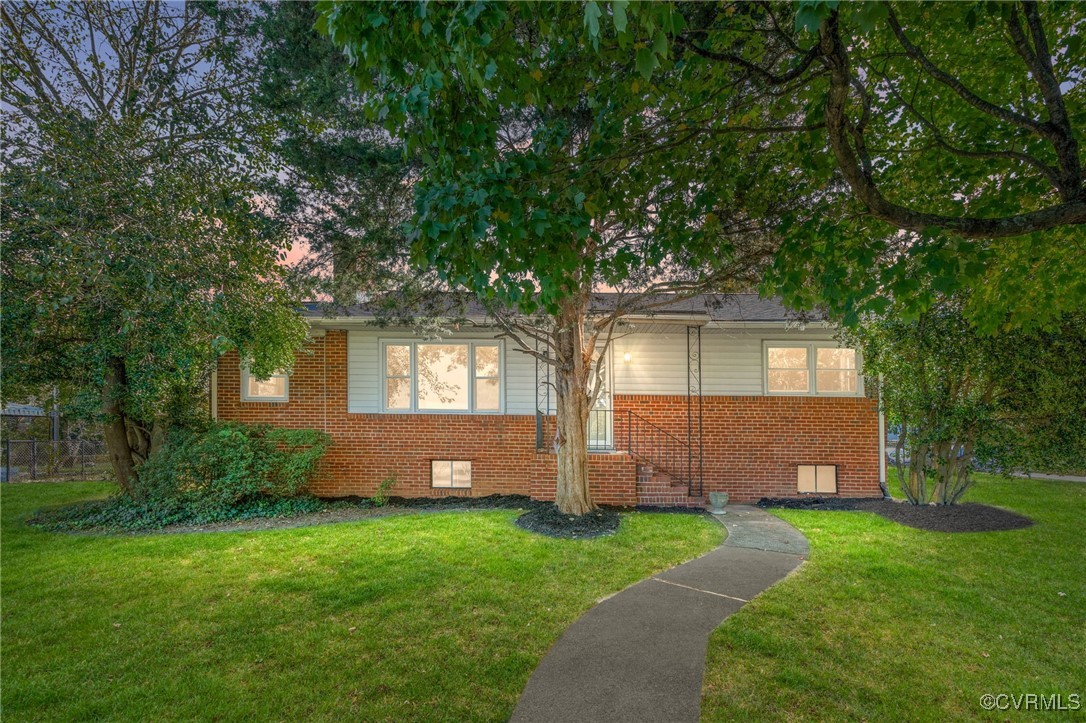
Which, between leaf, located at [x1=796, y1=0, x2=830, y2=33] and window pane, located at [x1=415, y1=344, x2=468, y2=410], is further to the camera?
window pane, located at [x1=415, y1=344, x2=468, y2=410]

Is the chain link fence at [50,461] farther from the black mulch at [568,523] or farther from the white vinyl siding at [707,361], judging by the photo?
the white vinyl siding at [707,361]

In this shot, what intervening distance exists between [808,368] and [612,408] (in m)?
4.17

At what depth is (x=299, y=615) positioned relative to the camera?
14.4 feet

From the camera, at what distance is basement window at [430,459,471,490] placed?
10.0m

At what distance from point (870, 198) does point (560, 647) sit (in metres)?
3.91

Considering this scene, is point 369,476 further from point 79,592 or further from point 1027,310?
point 1027,310

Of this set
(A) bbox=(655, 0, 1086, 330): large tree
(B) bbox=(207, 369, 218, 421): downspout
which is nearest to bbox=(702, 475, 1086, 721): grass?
(A) bbox=(655, 0, 1086, 330): large tree

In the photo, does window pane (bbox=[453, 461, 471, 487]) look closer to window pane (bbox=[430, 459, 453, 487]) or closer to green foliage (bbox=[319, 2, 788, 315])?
window pane (bbox=[430, 459, 453, 487])

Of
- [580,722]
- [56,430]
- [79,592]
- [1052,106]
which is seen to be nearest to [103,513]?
[79,592]

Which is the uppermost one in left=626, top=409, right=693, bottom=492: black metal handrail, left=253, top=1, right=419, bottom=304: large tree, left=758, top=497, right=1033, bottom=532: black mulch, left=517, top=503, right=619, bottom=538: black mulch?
left=253, top=1, right=419, bottom=304: large tree

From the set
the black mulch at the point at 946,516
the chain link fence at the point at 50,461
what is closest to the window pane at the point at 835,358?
the black mulch at the point at 946,516

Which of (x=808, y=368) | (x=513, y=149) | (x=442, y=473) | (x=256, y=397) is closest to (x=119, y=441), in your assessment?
(x=256, y=397)

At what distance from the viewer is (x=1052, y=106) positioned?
296 cm

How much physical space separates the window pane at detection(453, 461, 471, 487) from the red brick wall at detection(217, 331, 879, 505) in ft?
0.93
